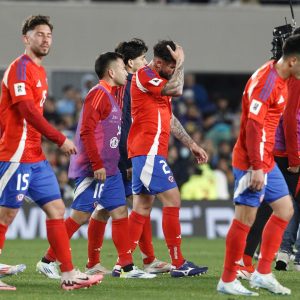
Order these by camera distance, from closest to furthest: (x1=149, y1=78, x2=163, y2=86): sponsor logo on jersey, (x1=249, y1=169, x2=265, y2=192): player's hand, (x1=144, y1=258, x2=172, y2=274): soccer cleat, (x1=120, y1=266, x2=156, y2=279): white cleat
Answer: (x1=249, y1=169, x2=265, y2=192): player's hand → (x1=149, y1=78, x2=163, y2=86): sponsor logo on jersey → (x1=120, y1=266, x2=156, y2=279): white cleat → (x1=144, y1=258, x2=172, y2=274): soccer cleat

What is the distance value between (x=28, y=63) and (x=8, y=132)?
2.00ft

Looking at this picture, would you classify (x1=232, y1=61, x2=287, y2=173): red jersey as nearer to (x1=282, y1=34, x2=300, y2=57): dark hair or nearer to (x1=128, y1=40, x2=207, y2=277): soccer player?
(x1=282, y1=34, x2=300, y2=57): dark hair

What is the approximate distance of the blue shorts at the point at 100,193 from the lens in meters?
10.6

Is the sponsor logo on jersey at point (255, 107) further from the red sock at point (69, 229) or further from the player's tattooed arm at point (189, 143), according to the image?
the red sock at point (69, 229)

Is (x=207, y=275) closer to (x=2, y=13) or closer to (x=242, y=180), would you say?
(x=242, y=180)

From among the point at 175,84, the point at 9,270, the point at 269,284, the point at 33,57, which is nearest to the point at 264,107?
the point at 269,284

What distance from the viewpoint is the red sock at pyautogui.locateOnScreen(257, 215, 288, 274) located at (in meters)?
9.19

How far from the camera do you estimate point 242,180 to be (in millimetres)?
9000

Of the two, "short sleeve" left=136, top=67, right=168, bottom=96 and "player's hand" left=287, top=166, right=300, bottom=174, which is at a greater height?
"short sleeve" left=136, top=67, right=168, bottom=96

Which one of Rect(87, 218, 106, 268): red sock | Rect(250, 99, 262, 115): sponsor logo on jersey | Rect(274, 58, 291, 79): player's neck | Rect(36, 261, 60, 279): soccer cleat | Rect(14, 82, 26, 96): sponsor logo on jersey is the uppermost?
Rect(274, 58, 291, 79): player's neck

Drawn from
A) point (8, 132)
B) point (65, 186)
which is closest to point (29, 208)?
point (65, 186)

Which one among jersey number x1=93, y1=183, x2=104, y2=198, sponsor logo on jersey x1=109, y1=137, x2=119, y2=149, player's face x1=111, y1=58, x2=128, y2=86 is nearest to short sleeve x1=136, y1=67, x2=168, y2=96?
player's face x1=111, y1=58, x2=128, y2=86

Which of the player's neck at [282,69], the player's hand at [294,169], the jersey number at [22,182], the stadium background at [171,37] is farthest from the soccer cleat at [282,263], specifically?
the stadium background at [171,37]

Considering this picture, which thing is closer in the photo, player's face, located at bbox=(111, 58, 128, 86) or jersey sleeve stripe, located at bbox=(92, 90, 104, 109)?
jersey sleeve stripe, located at bbox=(92, 90, 104, 109)
